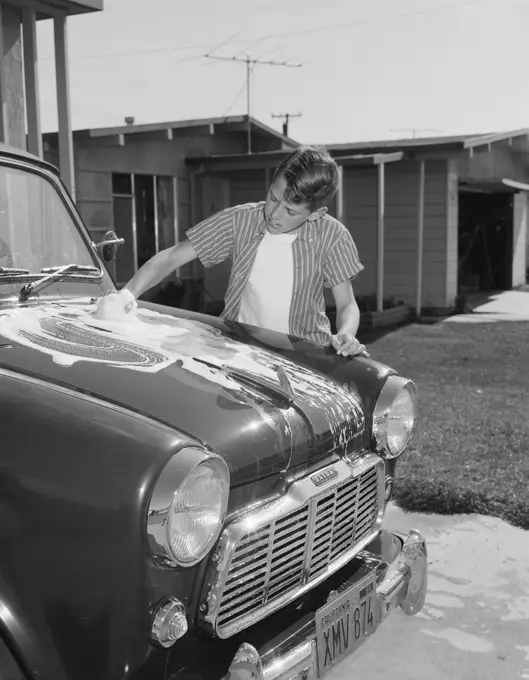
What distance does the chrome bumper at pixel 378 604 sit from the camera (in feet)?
6.47

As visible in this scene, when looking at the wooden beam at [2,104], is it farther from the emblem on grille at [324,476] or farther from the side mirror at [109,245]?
the emblem on grille at [324,476]

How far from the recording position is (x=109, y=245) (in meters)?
3.57

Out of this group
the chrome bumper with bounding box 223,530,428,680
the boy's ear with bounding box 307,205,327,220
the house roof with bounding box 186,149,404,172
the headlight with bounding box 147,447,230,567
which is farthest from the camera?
the house roof with bounding box 186,149,404,172

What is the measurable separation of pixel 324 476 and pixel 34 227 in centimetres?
159

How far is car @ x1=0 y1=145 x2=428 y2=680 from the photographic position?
1.81m

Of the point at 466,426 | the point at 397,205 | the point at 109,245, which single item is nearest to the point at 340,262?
the point at 109,245

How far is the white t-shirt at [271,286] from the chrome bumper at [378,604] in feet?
3.43

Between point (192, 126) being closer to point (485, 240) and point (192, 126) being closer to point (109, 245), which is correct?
point (485, 240)

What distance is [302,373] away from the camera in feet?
8.96

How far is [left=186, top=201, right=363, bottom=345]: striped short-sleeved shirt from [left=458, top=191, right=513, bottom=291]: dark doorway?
56.4 feet

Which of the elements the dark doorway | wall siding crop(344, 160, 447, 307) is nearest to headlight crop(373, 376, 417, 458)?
wall siding crop(344, 160, 447, 307)

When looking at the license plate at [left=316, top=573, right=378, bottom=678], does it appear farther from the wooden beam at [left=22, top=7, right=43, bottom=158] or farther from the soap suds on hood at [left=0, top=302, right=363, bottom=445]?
the wooden beam at [left=22, top=7, right=43, bottom=158]

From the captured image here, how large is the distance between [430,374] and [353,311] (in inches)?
219

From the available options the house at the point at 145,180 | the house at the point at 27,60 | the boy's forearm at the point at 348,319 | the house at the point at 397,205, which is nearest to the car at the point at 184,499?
the boy's forearm at the point at 348,319
